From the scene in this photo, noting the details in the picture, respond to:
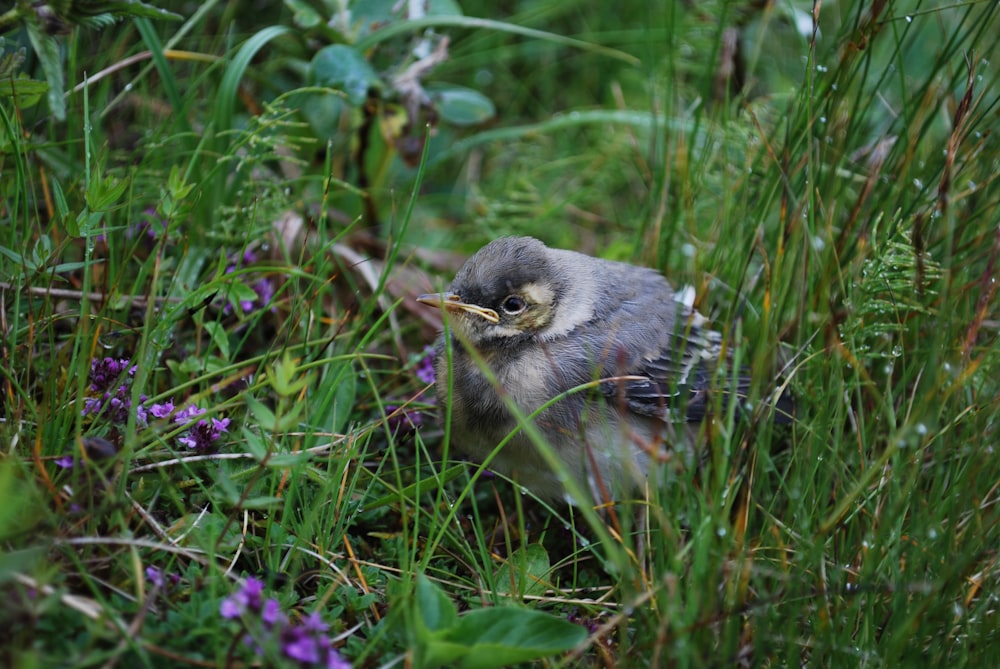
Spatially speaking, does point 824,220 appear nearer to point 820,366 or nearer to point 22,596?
point 820,366

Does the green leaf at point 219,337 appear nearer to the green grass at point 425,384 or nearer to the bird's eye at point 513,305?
the green grass at point 425,384

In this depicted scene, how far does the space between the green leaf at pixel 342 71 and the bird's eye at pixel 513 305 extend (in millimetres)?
1154

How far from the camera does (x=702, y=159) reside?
→ 3979 millimetres

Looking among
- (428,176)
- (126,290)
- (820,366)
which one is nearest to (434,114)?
(428,176)

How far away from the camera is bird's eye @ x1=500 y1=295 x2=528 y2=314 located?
133 inches

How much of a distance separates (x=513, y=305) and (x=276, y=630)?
5.35 ft

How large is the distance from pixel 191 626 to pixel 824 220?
103 inches

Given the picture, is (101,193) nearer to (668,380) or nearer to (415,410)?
(415,410)

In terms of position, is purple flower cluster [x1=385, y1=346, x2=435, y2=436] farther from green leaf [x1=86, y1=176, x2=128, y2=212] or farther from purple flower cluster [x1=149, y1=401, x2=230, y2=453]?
green leaf [x1=86, y1=176, x2=128, y2=212]

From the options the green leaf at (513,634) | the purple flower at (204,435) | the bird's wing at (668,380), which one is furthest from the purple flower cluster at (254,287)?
the green leaf at (513,634)

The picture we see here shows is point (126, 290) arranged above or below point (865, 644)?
above

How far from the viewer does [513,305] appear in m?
3.39

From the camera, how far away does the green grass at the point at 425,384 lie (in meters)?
2.27

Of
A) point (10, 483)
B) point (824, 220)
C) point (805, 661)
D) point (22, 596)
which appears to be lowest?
point (805, 661)
